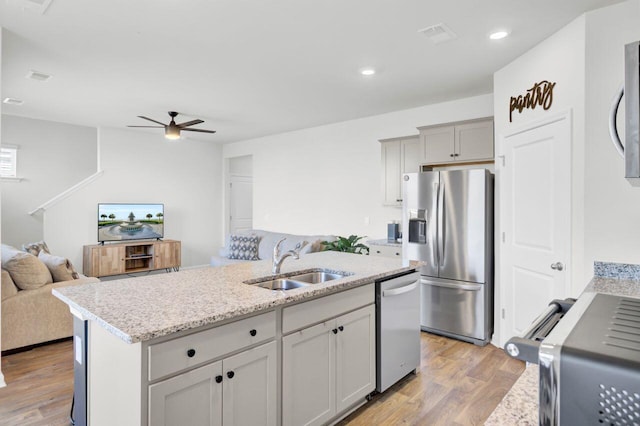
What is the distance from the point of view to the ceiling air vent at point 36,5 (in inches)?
94.2

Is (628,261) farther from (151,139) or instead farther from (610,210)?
(151,139)

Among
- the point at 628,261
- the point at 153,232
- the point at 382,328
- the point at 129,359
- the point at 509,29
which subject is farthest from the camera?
the point at 153,232

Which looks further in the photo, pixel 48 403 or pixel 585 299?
pixel 48 403

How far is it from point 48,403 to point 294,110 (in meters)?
4.13

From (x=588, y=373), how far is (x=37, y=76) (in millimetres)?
4953

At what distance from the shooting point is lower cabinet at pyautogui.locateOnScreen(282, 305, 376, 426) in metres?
1.90

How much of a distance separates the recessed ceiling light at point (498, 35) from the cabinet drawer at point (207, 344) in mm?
2673

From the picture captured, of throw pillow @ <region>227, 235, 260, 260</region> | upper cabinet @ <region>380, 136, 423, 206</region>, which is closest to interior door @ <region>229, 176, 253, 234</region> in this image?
throw pillow @ <region>227, 235, 260, 260</region>

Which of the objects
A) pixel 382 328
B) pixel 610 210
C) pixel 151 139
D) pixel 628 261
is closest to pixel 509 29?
pixel 610 210

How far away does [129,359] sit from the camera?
4.62 feet

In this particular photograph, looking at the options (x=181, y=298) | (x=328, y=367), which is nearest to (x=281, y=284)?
(x=328, y=367)

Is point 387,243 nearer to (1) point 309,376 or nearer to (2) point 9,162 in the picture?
(1) point 309,376

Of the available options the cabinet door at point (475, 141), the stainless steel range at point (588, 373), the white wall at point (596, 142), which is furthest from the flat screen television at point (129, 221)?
the stainless steel range at point (588, 373)

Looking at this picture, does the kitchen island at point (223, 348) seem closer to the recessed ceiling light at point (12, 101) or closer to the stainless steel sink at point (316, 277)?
the stainless steel sink at point (316, 277)
